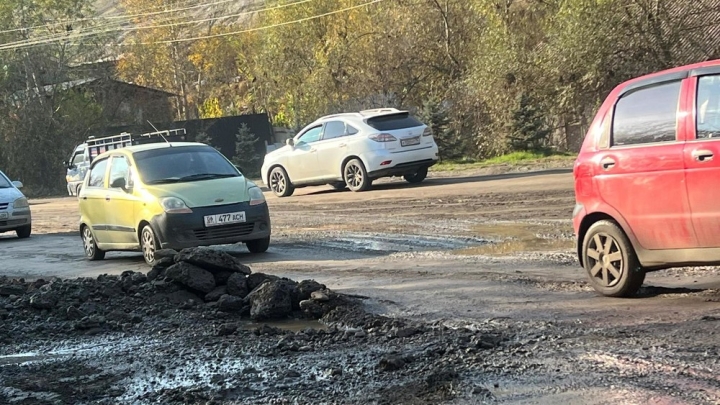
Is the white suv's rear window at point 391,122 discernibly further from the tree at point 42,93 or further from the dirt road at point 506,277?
the tree at point 42,93

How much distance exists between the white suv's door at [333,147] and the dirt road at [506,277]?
131 cm

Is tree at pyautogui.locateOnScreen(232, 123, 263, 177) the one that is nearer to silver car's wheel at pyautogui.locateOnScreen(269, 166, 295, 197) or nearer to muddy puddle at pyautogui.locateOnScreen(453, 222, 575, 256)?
silver car's wheel at pyautogui.locateOnScreen(269, 166, 295, 197)

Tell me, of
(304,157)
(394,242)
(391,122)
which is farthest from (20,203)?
(394,242)

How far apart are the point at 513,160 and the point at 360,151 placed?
7382 mm

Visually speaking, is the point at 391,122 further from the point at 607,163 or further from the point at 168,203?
the point at 607,163

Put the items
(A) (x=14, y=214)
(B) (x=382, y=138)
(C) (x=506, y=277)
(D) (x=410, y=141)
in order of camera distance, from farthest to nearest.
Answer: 1. (D) (x=410, y=141)
2. (B) (x=382, y=138)
3. (A) (x=14, y=214)
4. (C) (x=506, y=277)

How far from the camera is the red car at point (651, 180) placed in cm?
688

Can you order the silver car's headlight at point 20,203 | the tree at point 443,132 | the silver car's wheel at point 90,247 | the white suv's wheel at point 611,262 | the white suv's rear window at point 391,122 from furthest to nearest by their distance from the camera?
1. the tree at point 443,132
2. the white suv's rear window at point 391,122
3. the silver car's headlight at point 20,203
4. the silver car's wheel at point 90,247
5. the white suv's wheel at point 611,262

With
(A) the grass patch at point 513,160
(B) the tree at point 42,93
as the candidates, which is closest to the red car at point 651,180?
(A) the grass patch at point 513,160

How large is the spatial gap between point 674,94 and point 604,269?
155cm

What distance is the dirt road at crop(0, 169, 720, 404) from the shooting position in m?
5.29

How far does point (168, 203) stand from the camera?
12328 mm

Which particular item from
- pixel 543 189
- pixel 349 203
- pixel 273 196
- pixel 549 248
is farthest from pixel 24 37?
pixel 549 248

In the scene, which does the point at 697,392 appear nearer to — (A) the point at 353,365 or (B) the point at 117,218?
(A) the point at 353,365
